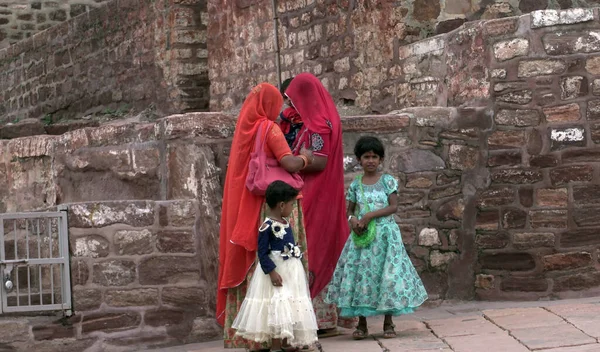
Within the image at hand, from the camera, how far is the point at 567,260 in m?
7.76

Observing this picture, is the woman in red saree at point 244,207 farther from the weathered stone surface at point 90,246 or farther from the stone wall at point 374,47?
the stone wall at point 374,47

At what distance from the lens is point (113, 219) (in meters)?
7.16

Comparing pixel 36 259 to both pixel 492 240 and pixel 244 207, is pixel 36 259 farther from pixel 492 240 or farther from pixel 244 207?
pixel 492 240

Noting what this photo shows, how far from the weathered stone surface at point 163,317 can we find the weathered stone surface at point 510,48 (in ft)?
8.50

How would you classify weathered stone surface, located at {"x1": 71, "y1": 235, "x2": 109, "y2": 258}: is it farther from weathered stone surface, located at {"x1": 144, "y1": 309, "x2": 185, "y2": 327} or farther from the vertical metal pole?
the vertical metal pole

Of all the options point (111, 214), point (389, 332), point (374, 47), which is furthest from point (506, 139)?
point (111, 214)

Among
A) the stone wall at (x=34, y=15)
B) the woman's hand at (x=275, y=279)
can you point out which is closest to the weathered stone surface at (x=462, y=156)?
the woman's hand at (x=275, y=279)

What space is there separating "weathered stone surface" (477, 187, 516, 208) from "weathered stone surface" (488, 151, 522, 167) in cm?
16

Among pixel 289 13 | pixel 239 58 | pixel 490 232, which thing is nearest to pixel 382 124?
pixel 490 232

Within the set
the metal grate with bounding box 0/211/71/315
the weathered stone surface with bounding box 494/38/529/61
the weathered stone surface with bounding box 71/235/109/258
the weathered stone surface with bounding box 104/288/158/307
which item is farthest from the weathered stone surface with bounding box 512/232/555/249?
the metal grate with bounding box 0/211/71/315

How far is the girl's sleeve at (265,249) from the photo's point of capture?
20.3ft

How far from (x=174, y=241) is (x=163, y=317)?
45 centimetres

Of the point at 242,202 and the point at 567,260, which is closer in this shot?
the point at 242,202

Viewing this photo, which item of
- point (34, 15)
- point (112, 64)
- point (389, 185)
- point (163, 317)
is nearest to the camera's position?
point (389, 185)
